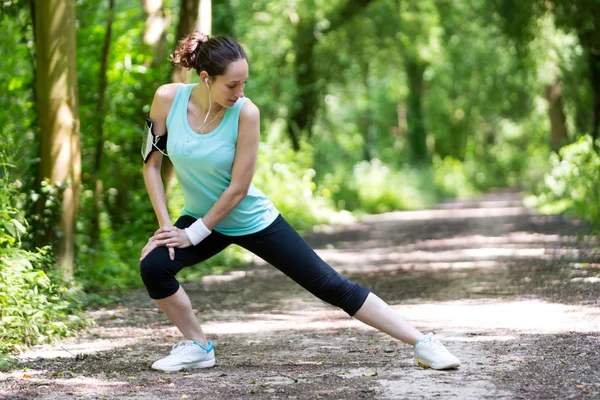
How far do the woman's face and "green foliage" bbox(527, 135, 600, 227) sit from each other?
11.1 metres

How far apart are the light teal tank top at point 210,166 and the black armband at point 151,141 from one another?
131 millimetres

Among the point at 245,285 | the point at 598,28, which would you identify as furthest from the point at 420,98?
the point at 245,285

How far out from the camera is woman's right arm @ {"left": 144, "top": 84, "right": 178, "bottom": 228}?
544cm

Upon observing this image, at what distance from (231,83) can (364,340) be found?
2.41 meters

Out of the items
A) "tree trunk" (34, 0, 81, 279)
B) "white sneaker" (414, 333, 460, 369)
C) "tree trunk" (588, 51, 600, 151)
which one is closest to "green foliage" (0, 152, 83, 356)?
"tree trunk" (34, 0, 81, 279)

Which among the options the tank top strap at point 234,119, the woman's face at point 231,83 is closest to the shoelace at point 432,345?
the tank top strap at point 234,119

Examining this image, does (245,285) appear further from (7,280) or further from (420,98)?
(420,98)

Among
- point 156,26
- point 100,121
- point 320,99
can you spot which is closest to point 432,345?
point 100,121

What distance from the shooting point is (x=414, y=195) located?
34.0 m

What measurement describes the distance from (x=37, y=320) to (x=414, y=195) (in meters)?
28.0

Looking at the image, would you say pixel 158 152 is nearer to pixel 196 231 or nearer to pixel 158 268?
pixel 196 231

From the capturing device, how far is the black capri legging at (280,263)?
17.4 ft

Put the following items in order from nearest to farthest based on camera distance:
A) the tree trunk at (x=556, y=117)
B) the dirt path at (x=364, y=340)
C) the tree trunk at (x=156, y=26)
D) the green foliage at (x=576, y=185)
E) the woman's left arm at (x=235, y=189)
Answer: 1. the dirt path at (x=364, y=340)
2. the woman's left arm at (x=235, y=189)
3. the tree trunk at (x=156, y=26)
4. the green foliage at (x=576, y=185)
5. the tree trunk at (x=556, y=117)

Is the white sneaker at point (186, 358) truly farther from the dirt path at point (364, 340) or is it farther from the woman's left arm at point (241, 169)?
the woman's left arm at point (241, 169)
